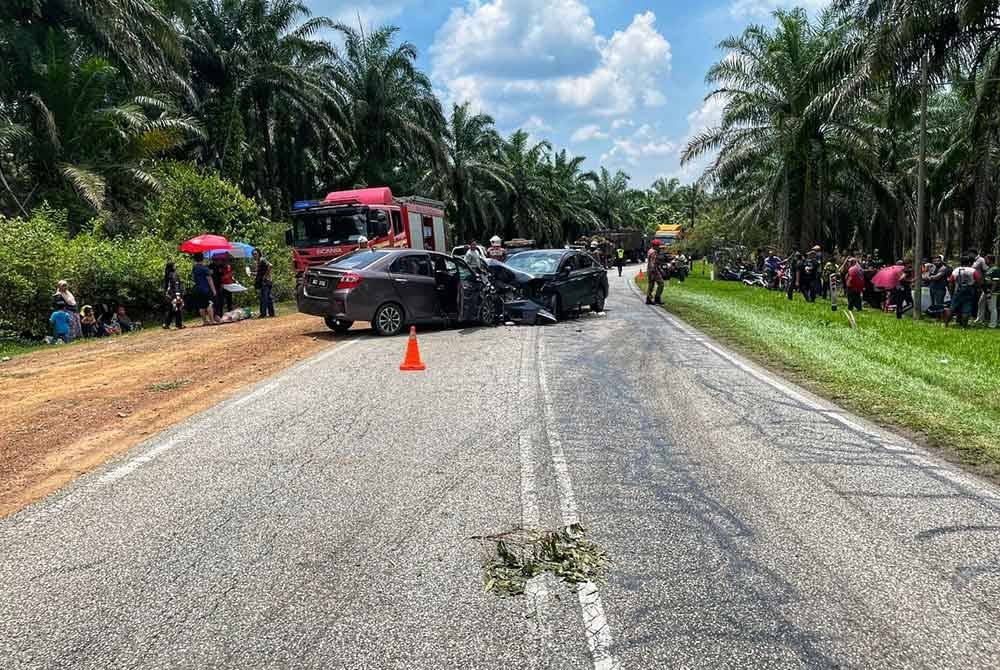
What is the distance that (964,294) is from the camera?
1764 centimetres

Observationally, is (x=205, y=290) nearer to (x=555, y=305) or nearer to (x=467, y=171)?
(x=555, y=305)

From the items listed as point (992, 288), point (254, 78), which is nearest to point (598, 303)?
point (992, 288)

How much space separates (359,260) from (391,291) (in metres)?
0.83

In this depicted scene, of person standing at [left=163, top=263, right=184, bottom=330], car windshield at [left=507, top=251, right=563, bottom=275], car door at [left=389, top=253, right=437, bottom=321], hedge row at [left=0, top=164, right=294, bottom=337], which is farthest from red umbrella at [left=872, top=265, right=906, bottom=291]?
person standing at [left=163, top=263, right=184, bottom=330]

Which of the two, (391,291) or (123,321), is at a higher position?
(391,291)

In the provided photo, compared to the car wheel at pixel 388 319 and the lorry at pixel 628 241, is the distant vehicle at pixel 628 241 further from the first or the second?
the car wheel at pixel 388 319

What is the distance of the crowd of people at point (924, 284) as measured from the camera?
57.9ft

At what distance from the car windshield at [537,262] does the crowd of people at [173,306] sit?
6.20m

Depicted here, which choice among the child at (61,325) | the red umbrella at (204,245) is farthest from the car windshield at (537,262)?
the child at (61,325)

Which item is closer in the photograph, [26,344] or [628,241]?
[26,344]

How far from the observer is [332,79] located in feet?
128

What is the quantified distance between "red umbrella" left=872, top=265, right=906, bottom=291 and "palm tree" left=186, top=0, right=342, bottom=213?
24.6 meters

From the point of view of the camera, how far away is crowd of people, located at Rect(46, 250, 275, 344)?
15883mm

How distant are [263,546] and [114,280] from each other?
15.4 meters
